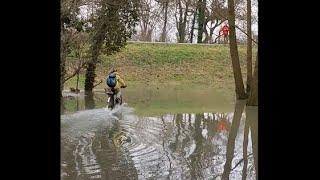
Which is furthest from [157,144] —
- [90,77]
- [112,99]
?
[90,77]

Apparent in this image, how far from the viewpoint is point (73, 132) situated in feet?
38.8

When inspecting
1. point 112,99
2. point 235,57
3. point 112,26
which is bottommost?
point 112,99

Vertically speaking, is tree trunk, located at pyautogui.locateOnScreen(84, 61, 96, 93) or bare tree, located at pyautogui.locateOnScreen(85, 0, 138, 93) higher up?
bare tree, located at pyautogui.locateOnScreen(85, 0, 138, 93)

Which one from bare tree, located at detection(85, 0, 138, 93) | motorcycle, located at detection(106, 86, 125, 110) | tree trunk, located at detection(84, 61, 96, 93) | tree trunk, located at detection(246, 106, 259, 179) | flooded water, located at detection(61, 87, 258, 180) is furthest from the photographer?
tree trunk, located at detection(84, 61, 96, 93)

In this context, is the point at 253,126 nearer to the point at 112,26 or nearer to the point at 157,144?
the point at 157,144

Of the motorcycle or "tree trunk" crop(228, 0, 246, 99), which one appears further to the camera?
"tree trunk" crop(228, 0, 246, 99)

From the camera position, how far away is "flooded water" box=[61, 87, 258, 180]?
7531mm

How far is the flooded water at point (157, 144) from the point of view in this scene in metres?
7.53

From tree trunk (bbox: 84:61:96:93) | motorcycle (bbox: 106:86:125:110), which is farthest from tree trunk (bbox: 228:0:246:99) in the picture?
tree trunk (bbox: 84:61:96:93)

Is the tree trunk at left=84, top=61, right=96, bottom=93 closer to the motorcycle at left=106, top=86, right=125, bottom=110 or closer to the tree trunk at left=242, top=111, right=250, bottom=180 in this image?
the motorcycle at left=106, top=86, right=125, bottom=110

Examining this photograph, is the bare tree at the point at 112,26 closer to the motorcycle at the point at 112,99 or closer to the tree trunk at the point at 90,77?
the tree trunk at the point at 90,77

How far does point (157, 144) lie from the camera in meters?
10.2

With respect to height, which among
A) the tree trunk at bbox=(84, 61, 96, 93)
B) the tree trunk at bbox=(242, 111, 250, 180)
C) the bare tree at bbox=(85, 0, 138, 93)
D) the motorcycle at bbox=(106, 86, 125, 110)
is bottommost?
the tree trunk at bbox=(242, 111, 250, 180)
